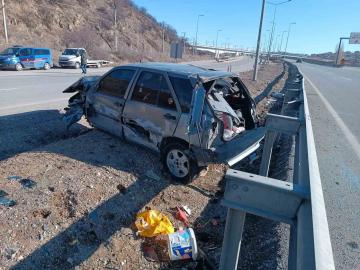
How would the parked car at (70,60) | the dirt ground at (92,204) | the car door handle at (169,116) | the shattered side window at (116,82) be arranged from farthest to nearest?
1. the parked car at (70,60)
2. the shattered side window at (116,82)
3. the car door handle at (169,116)
4. the dirt ground at (92,204)

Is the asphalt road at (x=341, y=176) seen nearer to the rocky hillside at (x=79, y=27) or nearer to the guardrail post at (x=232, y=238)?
the guardrail post at (x=232, y=238)

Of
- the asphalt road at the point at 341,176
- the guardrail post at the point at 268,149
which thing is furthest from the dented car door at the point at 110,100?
the asphalt road at the point at 341,176

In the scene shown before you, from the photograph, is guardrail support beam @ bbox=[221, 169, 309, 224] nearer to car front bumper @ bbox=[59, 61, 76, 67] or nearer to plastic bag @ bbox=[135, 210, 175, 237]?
plastic bag @ bbox=[135, 210, 175, 237]

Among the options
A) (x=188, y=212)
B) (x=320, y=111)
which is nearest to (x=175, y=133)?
(x=188, y=212)

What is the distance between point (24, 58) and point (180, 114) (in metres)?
24.9

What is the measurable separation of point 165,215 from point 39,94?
10.0m

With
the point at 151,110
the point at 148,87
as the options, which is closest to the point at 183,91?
the point at 151,110

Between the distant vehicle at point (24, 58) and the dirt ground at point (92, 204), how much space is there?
2108 cm

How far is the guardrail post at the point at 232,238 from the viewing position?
8.07ft

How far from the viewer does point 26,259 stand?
3.55 metres

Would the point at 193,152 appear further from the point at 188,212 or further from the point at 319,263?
the point at 319,263

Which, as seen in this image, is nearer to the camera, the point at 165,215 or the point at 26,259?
the point at 26,259

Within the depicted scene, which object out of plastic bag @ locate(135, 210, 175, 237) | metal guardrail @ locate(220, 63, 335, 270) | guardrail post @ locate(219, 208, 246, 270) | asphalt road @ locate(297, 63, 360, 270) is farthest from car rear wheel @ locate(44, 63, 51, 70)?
guardrail post @ locate(219, 208, 246, 270)

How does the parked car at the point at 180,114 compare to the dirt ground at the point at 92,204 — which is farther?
the parked car at the point at 180,114
